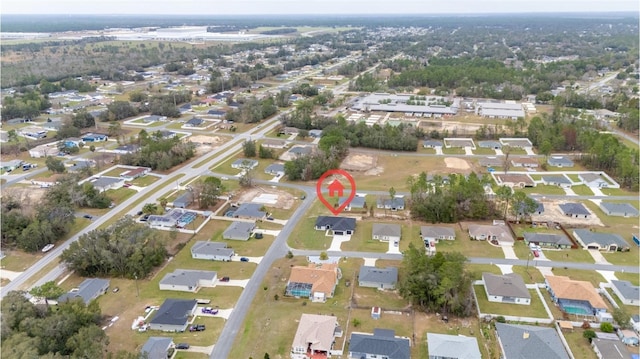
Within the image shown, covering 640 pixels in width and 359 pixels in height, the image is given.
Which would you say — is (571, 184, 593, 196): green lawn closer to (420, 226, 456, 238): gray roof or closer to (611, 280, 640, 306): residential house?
(611, 280, 640, 306): residential house

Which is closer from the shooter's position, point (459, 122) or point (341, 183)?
point (341, 183)

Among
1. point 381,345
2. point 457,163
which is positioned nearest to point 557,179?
point 457,163

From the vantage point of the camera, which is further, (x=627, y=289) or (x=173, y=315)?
(x=627, y=289)

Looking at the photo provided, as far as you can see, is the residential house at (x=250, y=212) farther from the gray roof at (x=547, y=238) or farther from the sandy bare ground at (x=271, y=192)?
the gray roof at (x=547, y=238)

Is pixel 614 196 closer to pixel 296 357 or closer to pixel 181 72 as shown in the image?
pixel 296 357

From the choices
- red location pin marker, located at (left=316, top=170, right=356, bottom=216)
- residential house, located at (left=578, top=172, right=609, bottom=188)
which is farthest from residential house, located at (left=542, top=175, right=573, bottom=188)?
red location pin marker, located at (left=316, top=170, right=356, bottom=216)

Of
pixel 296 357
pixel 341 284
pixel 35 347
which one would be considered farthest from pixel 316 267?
pixel 35 347

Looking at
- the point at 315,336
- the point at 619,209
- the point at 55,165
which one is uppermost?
the point at 55,165

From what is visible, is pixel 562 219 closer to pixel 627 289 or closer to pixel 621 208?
pixel 621 208
